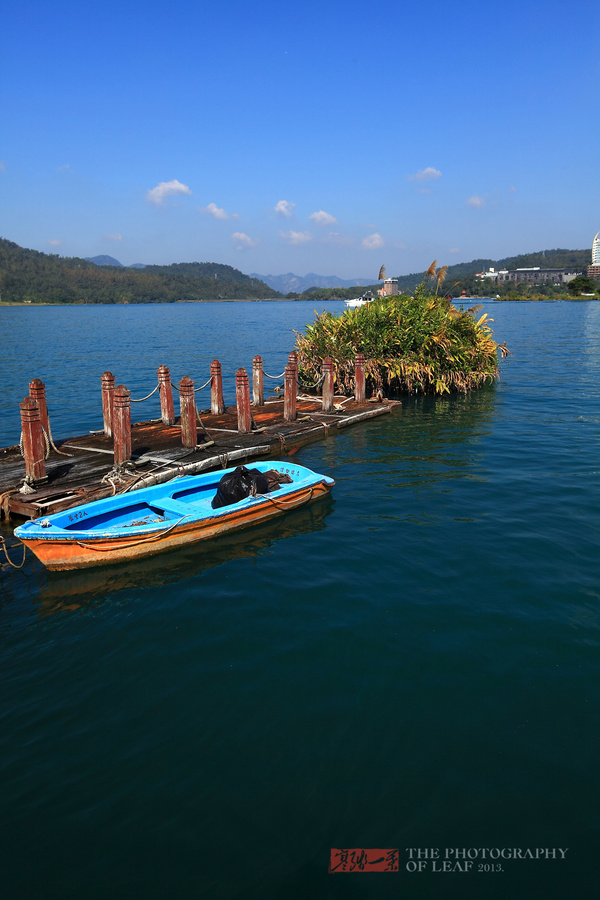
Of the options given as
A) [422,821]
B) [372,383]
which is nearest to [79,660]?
[422,821]

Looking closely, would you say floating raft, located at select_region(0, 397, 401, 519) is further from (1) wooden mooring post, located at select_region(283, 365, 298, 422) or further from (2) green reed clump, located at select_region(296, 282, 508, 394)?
(2) green reed clump, located at select_region(296, 282, 508, 394)

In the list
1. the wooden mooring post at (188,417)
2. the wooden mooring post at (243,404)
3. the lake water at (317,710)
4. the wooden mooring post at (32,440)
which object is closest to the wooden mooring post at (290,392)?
the wooden mooring post at (243,404)

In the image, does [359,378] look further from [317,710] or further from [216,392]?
[317,710]

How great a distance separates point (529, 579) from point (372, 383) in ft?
48.0

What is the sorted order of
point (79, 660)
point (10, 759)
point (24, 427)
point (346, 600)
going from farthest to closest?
point (24, 427) → point (346, 600) → point (79, 660) → point (10, 759)

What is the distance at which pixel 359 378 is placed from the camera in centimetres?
1970

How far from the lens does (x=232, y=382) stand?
1184 inches

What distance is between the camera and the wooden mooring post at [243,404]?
47.2 ft

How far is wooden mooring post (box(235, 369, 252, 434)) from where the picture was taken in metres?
14.4

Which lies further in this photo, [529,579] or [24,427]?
[24,427]

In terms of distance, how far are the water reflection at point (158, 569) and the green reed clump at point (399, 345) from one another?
11.6 meters

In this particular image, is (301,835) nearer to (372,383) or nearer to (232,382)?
(372,383)

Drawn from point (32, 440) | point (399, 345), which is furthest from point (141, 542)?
point (399, 345)

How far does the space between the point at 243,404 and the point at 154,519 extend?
5471 millimetres
